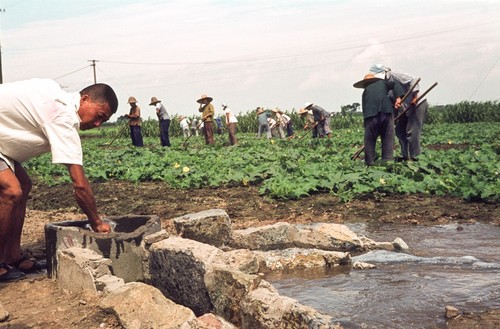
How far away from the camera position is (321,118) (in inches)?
856

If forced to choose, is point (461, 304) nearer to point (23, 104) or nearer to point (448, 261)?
point (448, 261)

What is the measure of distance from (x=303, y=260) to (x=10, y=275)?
2533mm

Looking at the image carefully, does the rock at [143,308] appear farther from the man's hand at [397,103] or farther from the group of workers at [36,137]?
the man's hand at [397,103]

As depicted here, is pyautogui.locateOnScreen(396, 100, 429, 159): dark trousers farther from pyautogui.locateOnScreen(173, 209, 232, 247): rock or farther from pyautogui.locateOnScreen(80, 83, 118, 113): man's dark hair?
pyautogui.locateOnScreen(80, 83, 118, 113): man's dark hair

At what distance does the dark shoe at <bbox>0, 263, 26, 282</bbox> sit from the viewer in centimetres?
489

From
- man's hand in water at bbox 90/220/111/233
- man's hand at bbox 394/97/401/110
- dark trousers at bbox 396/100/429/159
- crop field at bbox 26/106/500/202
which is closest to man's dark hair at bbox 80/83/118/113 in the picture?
man's hand in water at bbox 90/220/111/233

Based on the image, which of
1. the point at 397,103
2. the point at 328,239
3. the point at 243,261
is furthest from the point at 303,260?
the point at 397,103

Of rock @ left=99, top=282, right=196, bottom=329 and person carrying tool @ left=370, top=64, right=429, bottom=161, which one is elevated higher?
person carrying tool @ left=370, top=64, right=429, bottom=161

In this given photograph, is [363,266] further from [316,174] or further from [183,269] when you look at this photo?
[316,174]

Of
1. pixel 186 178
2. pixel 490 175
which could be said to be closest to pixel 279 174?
pixel 186 178

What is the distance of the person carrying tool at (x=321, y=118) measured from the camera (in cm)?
2139

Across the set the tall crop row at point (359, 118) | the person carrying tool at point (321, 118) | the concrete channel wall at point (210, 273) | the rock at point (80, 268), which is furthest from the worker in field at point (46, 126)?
the tall crop row at point (359, 118)

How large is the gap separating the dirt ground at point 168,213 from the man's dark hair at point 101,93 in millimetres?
1451

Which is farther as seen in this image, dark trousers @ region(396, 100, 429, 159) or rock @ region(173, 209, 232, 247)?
dark trousers @ region(396, 100, 429, 159)
